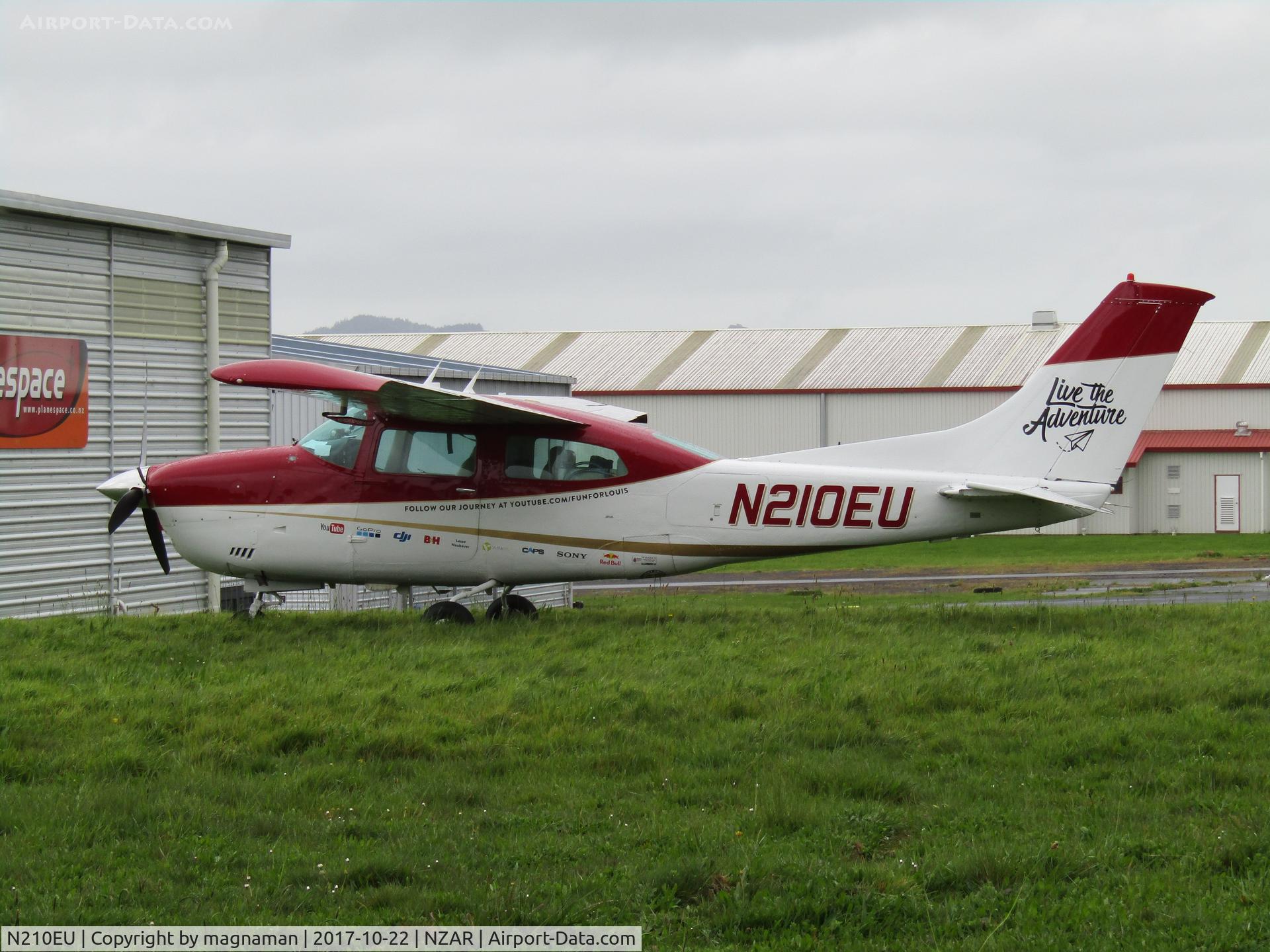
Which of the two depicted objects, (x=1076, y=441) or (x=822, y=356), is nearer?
(x=1076, y=441)

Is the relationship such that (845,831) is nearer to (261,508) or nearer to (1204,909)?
(1204,909)

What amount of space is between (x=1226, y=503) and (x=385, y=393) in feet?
154

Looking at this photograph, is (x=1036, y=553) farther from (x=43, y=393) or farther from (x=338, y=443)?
(x=43, y=393)

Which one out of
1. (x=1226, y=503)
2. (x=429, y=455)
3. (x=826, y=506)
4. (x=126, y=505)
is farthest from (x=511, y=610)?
(x=1226, y=503)

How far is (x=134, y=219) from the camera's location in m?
18.4

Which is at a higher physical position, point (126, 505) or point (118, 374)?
point (118, 374)

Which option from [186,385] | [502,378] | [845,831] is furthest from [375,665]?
[502,378]

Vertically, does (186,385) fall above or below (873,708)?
above

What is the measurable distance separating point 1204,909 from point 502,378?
78.4 feet

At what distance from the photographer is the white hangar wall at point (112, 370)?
17250 millimetres

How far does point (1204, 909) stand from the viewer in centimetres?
491

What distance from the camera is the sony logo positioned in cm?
1365

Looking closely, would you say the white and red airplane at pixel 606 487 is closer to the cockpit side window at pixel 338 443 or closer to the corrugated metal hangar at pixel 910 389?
the cockpit side window at pixel 338 443

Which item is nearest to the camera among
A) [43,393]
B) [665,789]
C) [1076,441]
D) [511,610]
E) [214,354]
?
[665,789]
